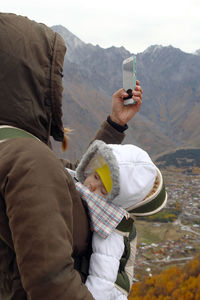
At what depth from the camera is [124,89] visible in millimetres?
1382

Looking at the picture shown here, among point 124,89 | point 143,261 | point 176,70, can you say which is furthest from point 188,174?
point 176,70

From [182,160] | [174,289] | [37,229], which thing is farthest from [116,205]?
[182,160]

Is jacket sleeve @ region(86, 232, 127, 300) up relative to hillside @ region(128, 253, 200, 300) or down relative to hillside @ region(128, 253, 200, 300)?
up

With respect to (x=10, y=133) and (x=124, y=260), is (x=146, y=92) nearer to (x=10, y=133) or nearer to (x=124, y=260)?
(x=124, y=260)

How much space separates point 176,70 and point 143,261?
80380 millimetres

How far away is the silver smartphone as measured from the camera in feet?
4.14

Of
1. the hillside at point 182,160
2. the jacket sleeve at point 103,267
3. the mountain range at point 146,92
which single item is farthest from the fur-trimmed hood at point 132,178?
the mountain range at point 146,92

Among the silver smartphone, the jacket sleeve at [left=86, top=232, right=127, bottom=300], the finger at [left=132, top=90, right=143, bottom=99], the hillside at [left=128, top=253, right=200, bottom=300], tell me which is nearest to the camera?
the jacket sleeve at [left=86, top=232, right=127, bottom=300]

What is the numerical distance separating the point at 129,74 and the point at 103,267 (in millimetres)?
790

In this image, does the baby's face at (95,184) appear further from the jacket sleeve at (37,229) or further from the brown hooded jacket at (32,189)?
the jacket sleeve at (37,229)

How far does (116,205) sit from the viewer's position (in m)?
1.00

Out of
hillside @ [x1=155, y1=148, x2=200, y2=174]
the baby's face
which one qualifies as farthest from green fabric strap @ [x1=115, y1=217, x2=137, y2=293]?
hillside @ [x1=155, y1=148, x2=200, y2=174]

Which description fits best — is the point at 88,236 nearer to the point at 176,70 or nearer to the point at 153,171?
the point at 153,171

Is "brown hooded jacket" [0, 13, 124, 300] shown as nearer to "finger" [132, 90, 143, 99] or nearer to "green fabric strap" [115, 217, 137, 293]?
"green fabric strap" [115, 217, 137, 293]
